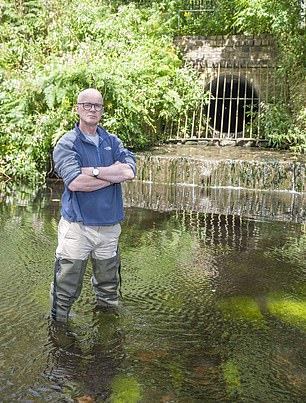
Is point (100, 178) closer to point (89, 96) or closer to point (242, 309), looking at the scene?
point (89, 96)

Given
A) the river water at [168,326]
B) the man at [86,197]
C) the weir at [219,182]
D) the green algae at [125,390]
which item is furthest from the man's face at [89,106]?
the weir at [219,182]

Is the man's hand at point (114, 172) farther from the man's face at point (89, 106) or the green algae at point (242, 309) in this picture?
the green algae at point (242, 309)

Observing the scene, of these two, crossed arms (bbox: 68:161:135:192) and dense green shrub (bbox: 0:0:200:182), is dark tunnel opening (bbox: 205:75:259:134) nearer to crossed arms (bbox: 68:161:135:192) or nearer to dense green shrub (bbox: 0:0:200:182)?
dense green shrub (bbox: 0:0:200:182)

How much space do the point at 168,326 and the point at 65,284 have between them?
2.86 ft

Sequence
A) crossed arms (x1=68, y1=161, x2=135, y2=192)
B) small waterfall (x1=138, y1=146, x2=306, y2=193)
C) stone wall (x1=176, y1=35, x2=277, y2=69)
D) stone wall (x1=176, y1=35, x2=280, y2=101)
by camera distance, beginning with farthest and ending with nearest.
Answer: stone wall (x1=176, y1=35, x2=277, y2=69), stone wall (x1=176, y1=35, x2=280, y2=101), small waterfall (x1=138, y1=146, x2=306, y2=193), crossed arms (x1=68, y1=161, x2=135, y2=192)

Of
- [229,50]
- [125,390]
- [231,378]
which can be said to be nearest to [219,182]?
[229,50]

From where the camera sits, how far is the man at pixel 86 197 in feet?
14.1

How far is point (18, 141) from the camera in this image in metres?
12.1

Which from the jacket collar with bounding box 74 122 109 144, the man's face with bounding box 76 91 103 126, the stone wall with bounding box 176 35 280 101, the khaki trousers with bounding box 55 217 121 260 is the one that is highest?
the stone wall with bounding box 176 35 280 101

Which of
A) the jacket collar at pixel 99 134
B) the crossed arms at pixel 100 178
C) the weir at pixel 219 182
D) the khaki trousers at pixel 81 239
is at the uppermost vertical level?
the jacket collar at pixel 99 134

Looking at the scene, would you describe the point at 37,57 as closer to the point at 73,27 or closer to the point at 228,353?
the point at 73,27

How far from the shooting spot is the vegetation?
12141 mm

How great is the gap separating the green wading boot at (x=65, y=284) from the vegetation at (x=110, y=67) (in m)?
7.40

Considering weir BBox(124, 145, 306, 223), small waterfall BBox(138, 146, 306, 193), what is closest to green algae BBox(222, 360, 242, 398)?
weir BBox(124, 145, 306, 223)
